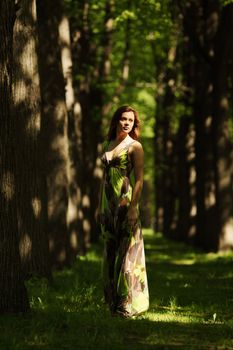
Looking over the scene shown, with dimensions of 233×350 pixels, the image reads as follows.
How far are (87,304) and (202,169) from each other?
593 inches

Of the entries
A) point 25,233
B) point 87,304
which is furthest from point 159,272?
point 87,304

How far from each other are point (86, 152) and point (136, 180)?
56.8 feet

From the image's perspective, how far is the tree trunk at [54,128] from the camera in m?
14.1

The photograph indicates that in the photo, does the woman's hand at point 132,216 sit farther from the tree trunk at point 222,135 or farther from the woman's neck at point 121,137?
the tree trunk at point 222,135

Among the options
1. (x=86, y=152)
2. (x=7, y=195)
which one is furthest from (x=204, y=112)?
(x=7, y=195)

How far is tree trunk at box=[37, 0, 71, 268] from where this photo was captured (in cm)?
1415

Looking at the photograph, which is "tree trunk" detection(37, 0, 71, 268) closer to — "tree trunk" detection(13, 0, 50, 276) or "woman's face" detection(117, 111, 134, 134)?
"tree trunk" detection(13, 0, 50, 276)

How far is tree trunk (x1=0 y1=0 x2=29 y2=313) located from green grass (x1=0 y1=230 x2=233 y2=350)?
0.78 ft

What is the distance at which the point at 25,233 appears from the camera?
11.7 meters

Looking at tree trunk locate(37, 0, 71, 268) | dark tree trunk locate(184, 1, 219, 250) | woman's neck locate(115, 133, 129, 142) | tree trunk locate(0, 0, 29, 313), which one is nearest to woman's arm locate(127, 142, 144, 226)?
woman's neck locate(115, 133, 129, 142)

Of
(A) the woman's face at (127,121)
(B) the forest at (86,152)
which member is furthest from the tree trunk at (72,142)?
(A) the woman's face at (127,121)

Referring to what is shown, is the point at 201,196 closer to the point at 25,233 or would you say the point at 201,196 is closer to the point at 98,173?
the point at 98,173

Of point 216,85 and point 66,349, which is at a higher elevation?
point 216,85

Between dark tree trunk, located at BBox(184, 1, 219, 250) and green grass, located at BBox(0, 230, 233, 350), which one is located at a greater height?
dark tree trunk, located at BBox(184, 1, 219, 250)
